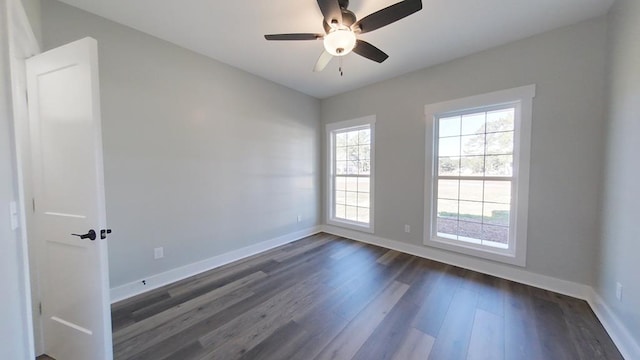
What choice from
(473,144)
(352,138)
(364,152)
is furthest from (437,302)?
(352,138)

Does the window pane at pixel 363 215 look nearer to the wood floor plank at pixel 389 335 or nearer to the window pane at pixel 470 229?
the window pane at pixel 470 229

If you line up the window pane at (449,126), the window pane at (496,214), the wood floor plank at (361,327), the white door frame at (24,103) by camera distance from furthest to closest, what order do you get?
the window pane at (449,126) → the window pane at (496,214) → the wood floor plank at (361,327) → the white door frame at (24,103)

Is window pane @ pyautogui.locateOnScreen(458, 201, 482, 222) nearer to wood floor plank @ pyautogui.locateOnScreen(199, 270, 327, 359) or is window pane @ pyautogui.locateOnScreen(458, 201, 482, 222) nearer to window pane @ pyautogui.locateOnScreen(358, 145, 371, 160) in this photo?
window pane @ pyautogui.locateOnScreen(358, 145, 371, 160)

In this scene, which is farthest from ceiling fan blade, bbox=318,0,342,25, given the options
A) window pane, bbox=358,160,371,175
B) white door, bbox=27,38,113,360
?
window pane, bbox=358,160,371,175

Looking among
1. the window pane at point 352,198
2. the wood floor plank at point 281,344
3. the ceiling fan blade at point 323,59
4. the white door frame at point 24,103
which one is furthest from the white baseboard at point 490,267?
the white door frame at point 24,103

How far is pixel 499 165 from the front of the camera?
265 cm

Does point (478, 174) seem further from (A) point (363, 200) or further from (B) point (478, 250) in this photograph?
(A) point (363, 200)

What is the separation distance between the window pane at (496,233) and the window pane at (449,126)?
4.17 ft

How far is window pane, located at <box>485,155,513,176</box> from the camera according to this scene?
2.58 m

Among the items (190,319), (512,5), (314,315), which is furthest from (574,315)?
(190,319)

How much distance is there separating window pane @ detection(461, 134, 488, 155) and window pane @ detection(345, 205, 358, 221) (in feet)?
6.49

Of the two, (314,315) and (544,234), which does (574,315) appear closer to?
(544,234)

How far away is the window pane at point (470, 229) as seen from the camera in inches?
112

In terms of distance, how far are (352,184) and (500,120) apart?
232cm
